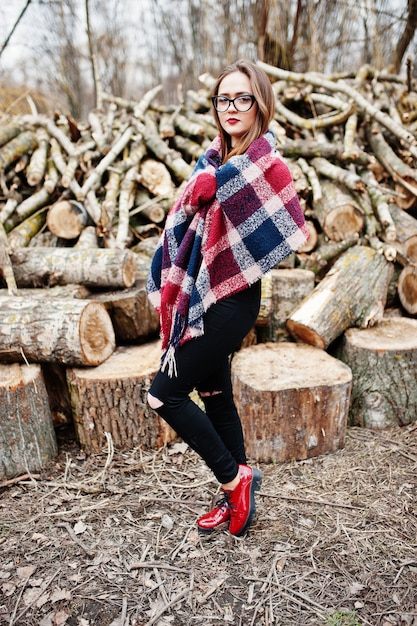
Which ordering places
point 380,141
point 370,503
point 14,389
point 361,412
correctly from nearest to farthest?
point 370,503 < point 14,389 < point 361,412 < point 380,141

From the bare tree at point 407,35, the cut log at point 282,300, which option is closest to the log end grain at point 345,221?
the cut log at point 282,300

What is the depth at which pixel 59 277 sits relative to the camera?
3420 mm

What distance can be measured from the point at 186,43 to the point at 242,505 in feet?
32.9

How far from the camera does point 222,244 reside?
183 cm

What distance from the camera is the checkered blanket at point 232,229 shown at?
1757 mm

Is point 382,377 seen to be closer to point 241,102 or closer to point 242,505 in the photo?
point 242,505

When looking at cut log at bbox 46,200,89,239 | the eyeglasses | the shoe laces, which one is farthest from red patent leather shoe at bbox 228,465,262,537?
cut log at bbox 46,200,89,239

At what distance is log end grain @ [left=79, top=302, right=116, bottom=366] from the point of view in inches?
112

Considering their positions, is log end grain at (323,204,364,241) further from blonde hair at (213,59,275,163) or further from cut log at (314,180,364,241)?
blonde hair at (213,59,275,163)

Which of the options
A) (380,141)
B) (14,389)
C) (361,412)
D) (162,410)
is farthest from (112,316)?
(380,141)

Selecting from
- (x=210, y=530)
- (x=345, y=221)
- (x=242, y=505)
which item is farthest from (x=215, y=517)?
(x=345, y=221)

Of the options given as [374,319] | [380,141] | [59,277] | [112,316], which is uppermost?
[380,141]

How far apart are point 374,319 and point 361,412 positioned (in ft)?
2.30

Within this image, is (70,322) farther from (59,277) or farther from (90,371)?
(59,277)
